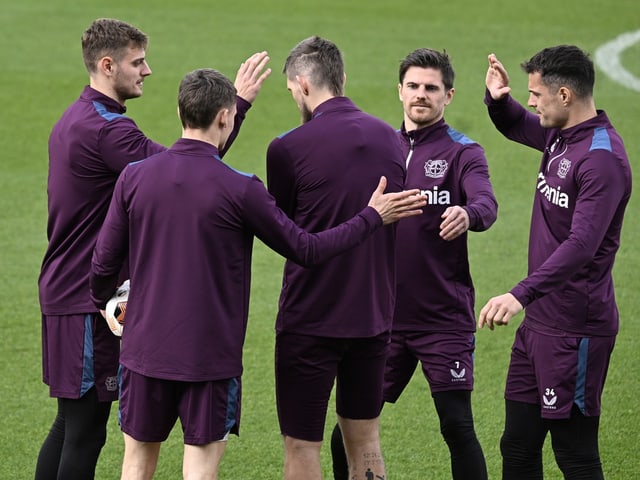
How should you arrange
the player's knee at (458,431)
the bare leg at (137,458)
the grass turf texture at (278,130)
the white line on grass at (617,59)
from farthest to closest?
the white line on grass at (617,59)
the grass turf texture at (278,130)
the player's knee at (458,431)
the bare leg at (137,458)

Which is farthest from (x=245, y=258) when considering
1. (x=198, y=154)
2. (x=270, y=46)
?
(x=270, y=46)

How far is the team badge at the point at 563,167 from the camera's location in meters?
4.67

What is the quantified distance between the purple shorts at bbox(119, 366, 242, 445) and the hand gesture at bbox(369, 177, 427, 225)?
2.75ft

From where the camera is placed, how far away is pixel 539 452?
4.94 metres

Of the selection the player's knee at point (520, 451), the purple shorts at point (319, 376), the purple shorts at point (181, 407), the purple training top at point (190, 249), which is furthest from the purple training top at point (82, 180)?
the player's knee at point (520, 451)

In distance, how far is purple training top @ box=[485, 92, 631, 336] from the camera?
445cm

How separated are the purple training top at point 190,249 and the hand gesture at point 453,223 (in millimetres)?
650

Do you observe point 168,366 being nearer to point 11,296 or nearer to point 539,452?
point 539,452

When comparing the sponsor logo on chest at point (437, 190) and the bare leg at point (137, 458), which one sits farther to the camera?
the sponsor logo on chest at point (437, 190)

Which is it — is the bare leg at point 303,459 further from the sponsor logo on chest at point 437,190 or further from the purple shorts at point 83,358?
the sponsor logo on chest at point 437,190

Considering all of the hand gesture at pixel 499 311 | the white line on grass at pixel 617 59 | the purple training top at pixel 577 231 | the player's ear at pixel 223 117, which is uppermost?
the white line on grass at pixel 617 59

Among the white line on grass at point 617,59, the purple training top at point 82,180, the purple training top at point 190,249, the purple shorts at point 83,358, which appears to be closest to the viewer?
the purple training top at point 190,249

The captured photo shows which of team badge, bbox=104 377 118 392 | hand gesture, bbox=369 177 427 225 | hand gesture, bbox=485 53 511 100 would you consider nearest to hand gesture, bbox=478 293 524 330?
hand gesture, bbox=369 177 427 225

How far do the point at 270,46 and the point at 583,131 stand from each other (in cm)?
1159
